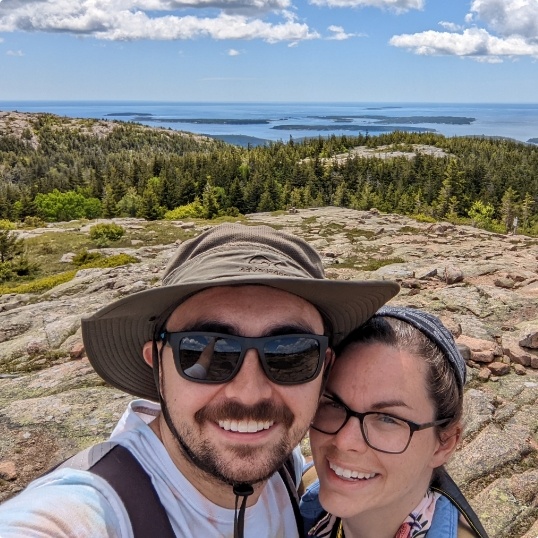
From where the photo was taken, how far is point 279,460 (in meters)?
2.20

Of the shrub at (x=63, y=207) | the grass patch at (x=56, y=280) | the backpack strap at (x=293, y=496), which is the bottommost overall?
the shrub at (x=63, y=207)

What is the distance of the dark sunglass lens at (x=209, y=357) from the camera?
85.5 inches

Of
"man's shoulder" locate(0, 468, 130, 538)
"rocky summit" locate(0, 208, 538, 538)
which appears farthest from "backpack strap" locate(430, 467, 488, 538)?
"rocky summit" locate(0, 208, 538, 538)

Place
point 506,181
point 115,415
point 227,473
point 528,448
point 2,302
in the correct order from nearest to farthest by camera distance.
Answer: point 227,473 → point 528,448 → point 115,415 → point 2,302 → point 506,181

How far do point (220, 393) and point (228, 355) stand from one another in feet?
0.55

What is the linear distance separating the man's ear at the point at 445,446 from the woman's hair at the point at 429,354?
4 cm

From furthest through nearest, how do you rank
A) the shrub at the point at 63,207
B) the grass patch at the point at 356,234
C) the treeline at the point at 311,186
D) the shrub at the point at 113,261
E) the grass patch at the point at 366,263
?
the treeline at the point at 311,186 → the shrub at the point at 63,207 → the grass patch at the point at 356,234 → the shrub at the point at 113,261 → the grass patch at the point at 366,263

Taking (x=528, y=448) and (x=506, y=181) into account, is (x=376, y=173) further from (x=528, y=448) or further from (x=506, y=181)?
(x=528, y=448)

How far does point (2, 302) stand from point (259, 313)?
714 inches

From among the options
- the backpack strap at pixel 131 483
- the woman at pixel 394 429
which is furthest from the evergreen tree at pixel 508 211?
the backpack strap at pixel 131 483

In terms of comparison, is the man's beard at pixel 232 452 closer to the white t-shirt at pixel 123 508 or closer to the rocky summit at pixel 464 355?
the white t-shirt at pixel 123 508

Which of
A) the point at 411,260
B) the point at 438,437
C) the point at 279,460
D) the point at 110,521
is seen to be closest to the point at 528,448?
the point at 438,437

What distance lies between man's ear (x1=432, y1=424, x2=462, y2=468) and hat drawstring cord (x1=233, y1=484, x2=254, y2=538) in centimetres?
108

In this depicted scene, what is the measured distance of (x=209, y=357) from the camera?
217 centimetres
